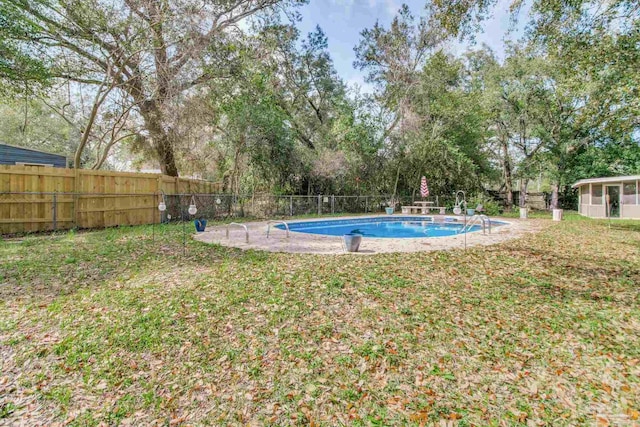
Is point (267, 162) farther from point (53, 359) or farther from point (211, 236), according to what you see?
point (53, 359)

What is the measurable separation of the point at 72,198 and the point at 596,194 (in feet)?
78.9

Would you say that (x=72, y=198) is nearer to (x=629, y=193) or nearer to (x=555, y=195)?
(x=629, y=193)

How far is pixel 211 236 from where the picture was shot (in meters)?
8.42

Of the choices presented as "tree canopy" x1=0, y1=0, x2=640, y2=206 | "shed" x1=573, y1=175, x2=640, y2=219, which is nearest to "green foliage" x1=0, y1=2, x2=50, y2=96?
"tree canopy" x1=0, y1=0, x2=640, y2=206

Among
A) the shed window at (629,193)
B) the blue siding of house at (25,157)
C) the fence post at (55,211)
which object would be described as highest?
the blue siding of house at (25,157)

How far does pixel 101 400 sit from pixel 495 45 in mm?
28103

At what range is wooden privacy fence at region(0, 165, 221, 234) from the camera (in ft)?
25.6

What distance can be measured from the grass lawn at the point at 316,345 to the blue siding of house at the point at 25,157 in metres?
8.98

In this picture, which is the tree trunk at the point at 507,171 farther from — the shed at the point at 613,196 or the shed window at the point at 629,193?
the shed window at the point at 629,193

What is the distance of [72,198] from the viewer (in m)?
8.73

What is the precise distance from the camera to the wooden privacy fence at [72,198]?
307 inches

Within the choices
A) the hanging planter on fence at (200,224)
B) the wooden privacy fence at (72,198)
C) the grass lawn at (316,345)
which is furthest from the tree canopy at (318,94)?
the grass lawn at (316,345)

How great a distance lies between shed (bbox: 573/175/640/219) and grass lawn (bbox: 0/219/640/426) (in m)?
14.4

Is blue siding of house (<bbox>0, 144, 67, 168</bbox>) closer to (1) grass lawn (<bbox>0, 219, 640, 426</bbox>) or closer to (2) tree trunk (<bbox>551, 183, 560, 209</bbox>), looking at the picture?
(1) grass lawn (<bbox>0, 219, 640, 426</bbox>)
